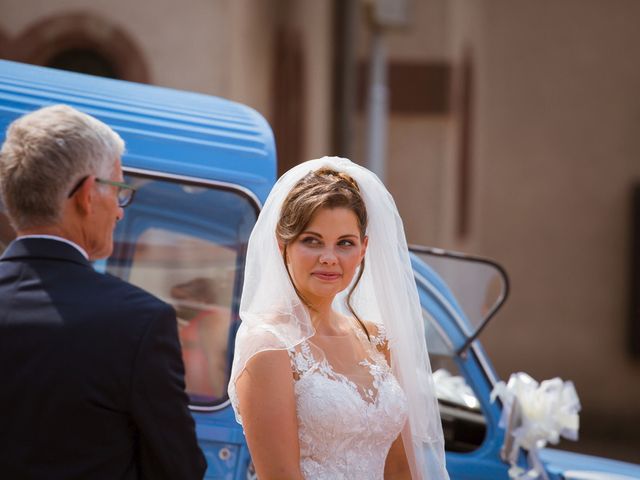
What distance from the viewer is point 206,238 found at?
3.60m

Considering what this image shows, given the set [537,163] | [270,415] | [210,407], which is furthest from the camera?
[537,163]

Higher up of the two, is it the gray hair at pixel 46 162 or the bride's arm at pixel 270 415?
the gray hair at pixel 46 162

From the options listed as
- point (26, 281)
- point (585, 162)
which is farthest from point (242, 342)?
point (585, 162)

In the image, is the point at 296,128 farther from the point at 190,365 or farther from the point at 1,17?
the point at 190,365

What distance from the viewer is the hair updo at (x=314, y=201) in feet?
8.96

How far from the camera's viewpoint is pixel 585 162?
41.4 feet

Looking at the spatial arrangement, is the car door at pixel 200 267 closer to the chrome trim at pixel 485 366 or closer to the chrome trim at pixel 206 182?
the chrome trim at pixel 206 182

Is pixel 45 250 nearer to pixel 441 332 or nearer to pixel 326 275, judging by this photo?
pixel 326 275

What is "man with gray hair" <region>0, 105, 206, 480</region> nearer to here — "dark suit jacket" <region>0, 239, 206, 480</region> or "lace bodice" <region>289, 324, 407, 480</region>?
"dark suit jacket" <region>0, 239, 206, 480</region>

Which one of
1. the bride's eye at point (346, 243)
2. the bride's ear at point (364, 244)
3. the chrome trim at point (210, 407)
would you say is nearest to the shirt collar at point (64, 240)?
the bride's eye at point (346, 243)

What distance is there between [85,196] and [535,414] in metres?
2.13

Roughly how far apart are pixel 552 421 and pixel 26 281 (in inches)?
87.4

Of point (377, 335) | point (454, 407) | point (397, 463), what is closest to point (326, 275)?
point (377, 335)

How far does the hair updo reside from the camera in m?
2.73
